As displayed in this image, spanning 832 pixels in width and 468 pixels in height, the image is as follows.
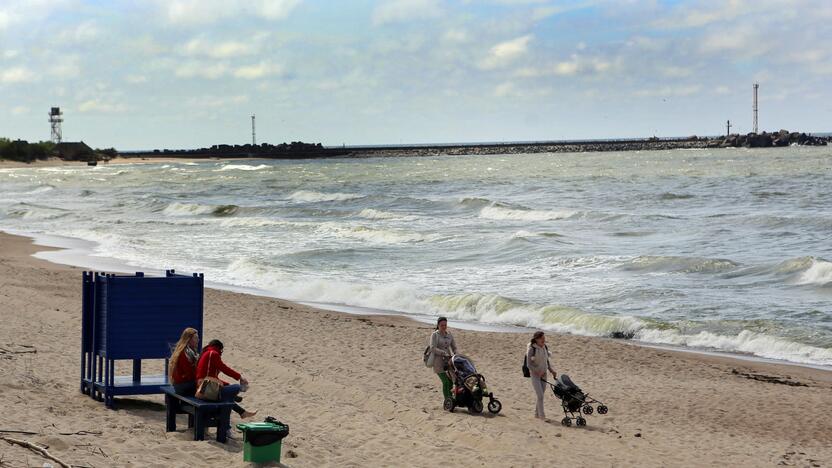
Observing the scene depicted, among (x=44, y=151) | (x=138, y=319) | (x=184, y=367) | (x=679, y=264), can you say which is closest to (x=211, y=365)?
(x=184, y=367)

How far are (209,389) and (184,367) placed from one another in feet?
1.44

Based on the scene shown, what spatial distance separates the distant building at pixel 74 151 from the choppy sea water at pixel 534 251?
94847 mm

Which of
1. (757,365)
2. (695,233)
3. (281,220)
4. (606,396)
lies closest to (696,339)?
(757,365)

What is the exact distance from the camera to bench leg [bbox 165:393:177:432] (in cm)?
977

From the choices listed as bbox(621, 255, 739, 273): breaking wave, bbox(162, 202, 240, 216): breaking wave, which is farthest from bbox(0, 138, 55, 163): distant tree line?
bbox(621, 255, 739, 273): breaking wave

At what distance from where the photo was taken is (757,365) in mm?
16047

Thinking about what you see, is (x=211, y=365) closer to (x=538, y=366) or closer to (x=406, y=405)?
(x=406, y=405)

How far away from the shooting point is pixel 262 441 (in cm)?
858

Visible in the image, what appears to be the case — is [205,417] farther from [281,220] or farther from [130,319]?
[281,220]

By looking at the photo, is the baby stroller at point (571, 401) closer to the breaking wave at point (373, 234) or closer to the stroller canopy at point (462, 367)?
the stroller canopy at point (462, 367)

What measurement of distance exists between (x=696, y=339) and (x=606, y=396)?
17.0ft

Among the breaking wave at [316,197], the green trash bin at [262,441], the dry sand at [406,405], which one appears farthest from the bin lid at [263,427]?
the breaking wave at [316,197]

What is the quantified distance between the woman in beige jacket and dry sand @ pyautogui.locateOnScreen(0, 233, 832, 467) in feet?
0.86

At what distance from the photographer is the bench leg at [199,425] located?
371 inches
